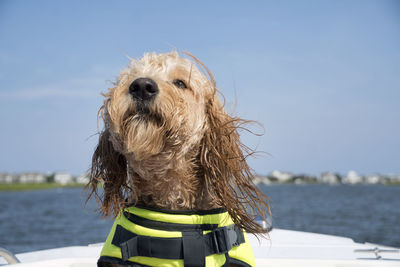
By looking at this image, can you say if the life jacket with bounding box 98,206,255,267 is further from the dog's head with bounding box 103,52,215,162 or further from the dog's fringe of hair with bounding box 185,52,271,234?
the dog's head with bounding box 103,52,215,162

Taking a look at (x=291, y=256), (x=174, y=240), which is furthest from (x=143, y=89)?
(x=291, y=256)

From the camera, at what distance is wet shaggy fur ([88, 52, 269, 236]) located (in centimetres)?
238

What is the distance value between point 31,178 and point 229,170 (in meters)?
126

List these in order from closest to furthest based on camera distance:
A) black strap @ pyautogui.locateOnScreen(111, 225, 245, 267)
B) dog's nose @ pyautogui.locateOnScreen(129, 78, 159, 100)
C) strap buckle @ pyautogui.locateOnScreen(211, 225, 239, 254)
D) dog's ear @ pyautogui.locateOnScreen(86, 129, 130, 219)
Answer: dog's nose @ pyautogui.locateOnScreen(129, 78, 159, 100)
black strap @ pyautogui.locateOnScreen(111, 225, 245, 267)
strap buckle @ pyautogui.locateOnScreen(211, 225, 239, 254)
dog's ear @ pyautogui.locateOnScreen(86, 129, 130, 219)

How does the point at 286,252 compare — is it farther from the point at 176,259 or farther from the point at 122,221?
the point at 122,221

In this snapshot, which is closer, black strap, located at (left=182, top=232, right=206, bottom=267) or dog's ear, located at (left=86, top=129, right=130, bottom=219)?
black strap, located at (left=182, top=232, right=206, bottom=267)

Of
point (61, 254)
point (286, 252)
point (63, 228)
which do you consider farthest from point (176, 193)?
point (63, 228)

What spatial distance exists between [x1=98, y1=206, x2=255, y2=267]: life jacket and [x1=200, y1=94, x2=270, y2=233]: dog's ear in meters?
0.13

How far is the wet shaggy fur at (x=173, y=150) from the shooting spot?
238cm

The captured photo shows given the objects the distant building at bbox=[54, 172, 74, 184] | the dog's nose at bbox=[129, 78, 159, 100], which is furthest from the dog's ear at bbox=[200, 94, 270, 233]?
the distant building at bbox=[54, 172, 74, 184]

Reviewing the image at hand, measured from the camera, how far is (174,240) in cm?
251

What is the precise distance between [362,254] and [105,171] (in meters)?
2.41

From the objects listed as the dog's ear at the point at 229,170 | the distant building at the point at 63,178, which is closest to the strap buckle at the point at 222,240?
the dog's ear at the point at 229,170

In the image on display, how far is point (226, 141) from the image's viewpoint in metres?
2.75
